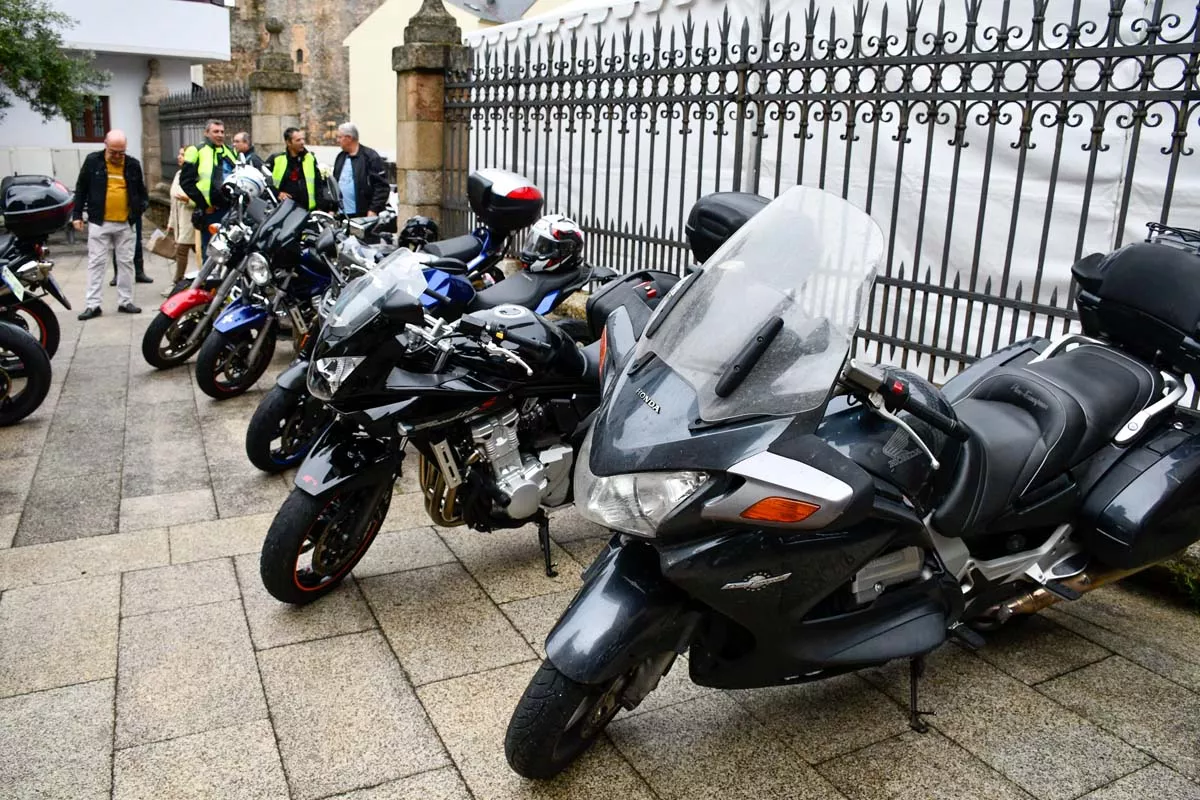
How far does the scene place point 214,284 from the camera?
7.50 meters

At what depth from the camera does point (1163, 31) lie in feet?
14.8

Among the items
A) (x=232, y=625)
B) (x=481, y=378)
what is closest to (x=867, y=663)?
(x=481, y=378)

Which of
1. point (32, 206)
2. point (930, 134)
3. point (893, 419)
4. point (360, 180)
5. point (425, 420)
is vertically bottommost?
point (425, 420)

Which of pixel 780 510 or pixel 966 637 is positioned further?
pixel 966 637

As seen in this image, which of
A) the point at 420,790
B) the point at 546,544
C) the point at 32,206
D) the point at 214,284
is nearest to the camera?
the point at 420,790

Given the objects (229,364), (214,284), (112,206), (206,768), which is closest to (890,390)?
(206,768)

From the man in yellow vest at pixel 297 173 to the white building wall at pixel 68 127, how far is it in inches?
498

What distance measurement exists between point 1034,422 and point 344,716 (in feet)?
7.66

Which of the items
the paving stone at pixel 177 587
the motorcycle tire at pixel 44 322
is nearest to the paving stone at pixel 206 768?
the paving stone at pixel 177 587

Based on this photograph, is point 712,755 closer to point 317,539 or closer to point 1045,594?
point 1045,594

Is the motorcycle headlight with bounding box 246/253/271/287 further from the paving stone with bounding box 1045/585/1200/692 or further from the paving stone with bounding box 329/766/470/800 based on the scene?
the paving stone with bounding box 1045/585/1200/692

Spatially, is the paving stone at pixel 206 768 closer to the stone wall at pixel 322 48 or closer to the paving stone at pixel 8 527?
the paving stone at pixel 8 527

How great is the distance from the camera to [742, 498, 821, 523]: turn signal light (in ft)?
7.77

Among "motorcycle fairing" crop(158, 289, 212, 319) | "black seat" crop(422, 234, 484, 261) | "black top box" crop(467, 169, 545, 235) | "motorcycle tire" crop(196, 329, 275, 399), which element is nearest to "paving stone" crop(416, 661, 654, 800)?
"black top box" crop(467, 169, 545, 235)
